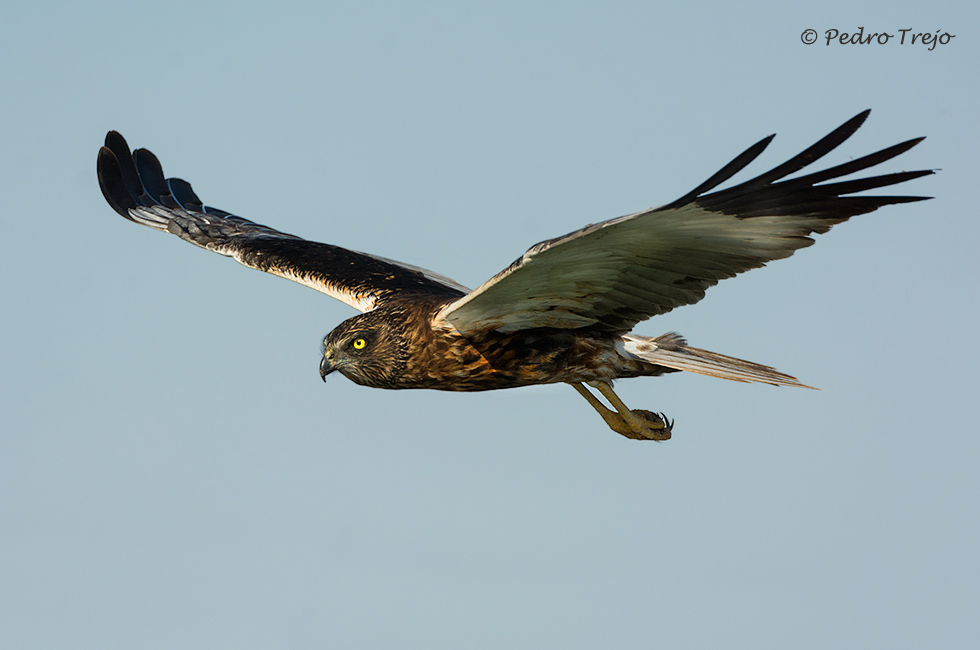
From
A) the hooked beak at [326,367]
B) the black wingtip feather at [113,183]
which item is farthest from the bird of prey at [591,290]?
the black wingtip feather at [113,183]

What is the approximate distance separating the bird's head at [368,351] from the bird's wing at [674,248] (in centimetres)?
42

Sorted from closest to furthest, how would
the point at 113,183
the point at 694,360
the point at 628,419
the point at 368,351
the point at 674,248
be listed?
the point at 674,248 < the point at 368,351 < the point at 694,360 < the point at 628,419 < the point at 113,183

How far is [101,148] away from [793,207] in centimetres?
718

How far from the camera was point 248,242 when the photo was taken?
29.3 feet

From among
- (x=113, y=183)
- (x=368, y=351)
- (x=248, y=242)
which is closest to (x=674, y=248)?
(x=368, y=351)

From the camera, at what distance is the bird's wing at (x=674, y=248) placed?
15.6 feet

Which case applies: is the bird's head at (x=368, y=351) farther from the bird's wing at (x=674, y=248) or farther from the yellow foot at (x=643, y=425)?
the yellow foot at (x=643, y=425)

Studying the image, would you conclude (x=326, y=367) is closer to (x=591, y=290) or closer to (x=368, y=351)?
(x=368, y=351)

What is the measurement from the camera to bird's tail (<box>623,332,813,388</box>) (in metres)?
6.51

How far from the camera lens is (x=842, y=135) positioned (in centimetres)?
441

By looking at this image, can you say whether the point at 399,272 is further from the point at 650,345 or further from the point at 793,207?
the point at 793,207

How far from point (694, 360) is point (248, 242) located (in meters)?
4.38

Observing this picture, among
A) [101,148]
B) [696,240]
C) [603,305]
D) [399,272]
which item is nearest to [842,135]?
[696,240]

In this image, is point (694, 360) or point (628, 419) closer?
point (694, 360)
